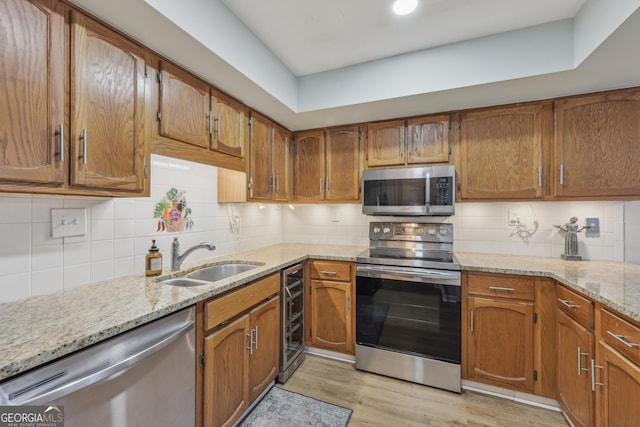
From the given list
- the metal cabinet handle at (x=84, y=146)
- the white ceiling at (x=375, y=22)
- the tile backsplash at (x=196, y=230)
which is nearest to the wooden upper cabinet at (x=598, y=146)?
the tile backsplash at (x=196, y=230)

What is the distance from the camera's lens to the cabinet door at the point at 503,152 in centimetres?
211

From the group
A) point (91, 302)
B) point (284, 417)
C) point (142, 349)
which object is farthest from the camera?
point (284, 417)

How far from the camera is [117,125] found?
1.27 metres

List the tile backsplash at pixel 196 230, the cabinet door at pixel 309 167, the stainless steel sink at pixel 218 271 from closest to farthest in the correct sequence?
the tile backsplash at pixel 196 230 < the stainless steel sink at pixel 218 271 < the cabinet door at pixel 309 167

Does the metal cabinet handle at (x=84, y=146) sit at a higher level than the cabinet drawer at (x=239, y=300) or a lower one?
higher

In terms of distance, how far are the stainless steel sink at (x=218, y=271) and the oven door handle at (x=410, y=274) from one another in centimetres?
89

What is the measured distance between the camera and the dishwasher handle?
77 cm

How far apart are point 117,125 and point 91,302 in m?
0.80

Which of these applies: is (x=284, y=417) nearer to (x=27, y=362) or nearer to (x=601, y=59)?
(x=27, y=362)

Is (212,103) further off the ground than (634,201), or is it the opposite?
(212,103)

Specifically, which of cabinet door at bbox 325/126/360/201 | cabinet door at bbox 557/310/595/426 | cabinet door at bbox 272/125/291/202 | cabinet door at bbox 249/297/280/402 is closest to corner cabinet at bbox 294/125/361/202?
cabinet door at bbox 325/126/360/201

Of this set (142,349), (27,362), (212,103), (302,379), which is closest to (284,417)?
(302,379)

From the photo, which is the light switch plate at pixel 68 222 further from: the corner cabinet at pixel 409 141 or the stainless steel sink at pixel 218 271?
the corner cabinet at pixel 409 141

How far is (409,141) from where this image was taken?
2434mm
